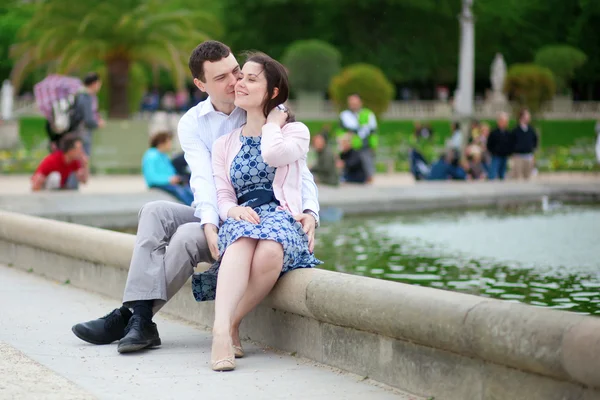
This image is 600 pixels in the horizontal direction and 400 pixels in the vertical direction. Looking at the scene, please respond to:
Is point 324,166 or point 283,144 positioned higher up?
point 283,144

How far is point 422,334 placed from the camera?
4.27 m

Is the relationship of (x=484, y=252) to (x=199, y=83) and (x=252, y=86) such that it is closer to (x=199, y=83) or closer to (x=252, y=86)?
(x=199, y=83)

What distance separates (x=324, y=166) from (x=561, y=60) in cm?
2098

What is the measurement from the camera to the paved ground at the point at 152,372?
173 inches

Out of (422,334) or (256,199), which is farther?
(256,199)

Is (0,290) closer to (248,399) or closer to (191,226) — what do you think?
(191,226)

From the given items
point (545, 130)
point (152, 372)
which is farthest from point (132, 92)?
point (152, 372)

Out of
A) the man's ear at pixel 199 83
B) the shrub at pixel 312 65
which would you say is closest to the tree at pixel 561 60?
the shrub at pixel 312 65

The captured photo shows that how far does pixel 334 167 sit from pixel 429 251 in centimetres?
639

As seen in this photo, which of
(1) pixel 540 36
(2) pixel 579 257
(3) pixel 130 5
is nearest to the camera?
(2) pixel 579 257

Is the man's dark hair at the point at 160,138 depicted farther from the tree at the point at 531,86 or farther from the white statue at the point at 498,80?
the white statue at the point at 498,80

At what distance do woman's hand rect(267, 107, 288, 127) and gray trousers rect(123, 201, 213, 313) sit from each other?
0.62 m

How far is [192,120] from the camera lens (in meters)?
5.70

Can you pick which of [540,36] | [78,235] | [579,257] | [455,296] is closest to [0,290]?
[78,235]
